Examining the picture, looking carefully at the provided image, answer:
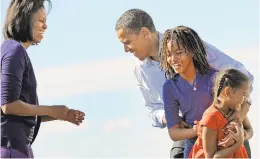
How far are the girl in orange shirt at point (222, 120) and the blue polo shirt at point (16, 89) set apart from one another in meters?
1.23

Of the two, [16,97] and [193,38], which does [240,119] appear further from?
[16,97]

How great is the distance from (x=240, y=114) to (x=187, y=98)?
409mm

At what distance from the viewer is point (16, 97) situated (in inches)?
173

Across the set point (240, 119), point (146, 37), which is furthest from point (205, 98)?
point (146, 37)

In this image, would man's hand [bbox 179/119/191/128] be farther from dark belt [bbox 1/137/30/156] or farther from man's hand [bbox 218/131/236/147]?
dark belt [bbox 1/137/30/156]

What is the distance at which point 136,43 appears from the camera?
5559mm

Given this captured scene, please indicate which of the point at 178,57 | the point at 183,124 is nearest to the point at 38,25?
the point at 178,57

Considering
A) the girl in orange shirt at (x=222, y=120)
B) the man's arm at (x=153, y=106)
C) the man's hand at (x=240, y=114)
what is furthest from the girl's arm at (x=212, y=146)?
the man's arm at (x=153, y=106)

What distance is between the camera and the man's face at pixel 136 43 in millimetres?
5555

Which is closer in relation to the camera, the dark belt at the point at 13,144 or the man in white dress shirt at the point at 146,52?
the dark belt at the point at 13,144

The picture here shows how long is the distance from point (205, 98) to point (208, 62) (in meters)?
0.43

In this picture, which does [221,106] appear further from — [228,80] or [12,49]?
[12,49]

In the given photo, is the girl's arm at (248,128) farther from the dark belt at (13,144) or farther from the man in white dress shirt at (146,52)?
the dark belt at (13,144)

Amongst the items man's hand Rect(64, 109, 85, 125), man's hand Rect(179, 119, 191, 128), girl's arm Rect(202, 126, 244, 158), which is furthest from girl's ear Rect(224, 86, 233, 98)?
man's hand Rect(64, 109, 85, 125)
